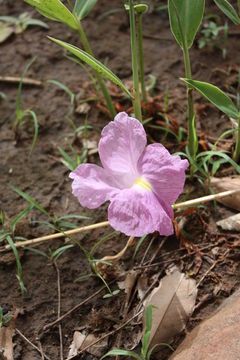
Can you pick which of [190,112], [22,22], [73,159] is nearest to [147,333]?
[190,112]

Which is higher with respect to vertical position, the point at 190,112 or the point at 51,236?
the point at 190,112

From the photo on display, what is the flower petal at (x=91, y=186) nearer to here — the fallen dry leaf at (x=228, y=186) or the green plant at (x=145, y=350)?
the green plant at (x=145, y=350)

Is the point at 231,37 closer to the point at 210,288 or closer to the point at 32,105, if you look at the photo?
the point at 32,105

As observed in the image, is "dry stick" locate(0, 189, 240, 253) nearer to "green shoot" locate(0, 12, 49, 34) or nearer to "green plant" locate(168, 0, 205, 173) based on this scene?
"green plant" locate(168, 0, 205, 173)

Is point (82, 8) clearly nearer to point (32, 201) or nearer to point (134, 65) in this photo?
point (134, 65)

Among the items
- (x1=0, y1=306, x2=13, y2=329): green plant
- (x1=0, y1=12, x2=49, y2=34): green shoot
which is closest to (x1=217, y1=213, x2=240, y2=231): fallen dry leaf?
(x1=0, y1=306, x2=13, y2=329): green plant

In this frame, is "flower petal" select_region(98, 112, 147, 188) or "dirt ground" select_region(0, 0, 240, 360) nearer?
"flower petal" select_region(98, 112, 147, 188)

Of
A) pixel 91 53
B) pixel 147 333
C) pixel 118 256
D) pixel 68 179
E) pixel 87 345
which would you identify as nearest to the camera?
Result: pixel 147 333
